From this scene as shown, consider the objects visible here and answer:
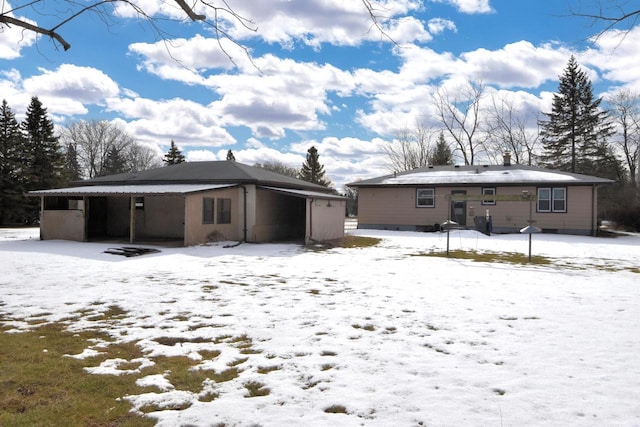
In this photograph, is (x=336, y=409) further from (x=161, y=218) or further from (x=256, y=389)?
(x=161, y=218)

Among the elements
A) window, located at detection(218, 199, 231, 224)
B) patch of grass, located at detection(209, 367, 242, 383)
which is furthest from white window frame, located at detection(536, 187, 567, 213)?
patch of grass, located at detection(209, 367, 242, 383)

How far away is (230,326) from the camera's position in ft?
18.7

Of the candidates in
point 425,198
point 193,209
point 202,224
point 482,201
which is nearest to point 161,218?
point 202,224

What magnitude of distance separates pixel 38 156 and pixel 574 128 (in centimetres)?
4842

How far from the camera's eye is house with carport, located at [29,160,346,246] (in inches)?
Result: 635

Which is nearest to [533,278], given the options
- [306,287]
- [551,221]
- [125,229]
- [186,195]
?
[306,287]

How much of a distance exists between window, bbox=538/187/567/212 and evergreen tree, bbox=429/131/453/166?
2280 cm

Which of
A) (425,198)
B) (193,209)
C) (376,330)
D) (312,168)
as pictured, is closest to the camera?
(376,330)

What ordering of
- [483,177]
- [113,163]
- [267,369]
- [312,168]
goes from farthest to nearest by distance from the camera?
[312,168]
[113,163]
[483,177]
[267,369]

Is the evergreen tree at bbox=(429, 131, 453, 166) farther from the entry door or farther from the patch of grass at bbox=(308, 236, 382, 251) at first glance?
the patch of grass at bbox=(308, 236, 382, 251)

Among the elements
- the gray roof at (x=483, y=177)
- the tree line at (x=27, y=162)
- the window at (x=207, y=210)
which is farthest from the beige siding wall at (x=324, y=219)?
the tree line at (x=27, y=162)

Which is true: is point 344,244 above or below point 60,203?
below

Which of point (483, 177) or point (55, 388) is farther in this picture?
point (483, 177)

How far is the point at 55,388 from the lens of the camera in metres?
3.72
